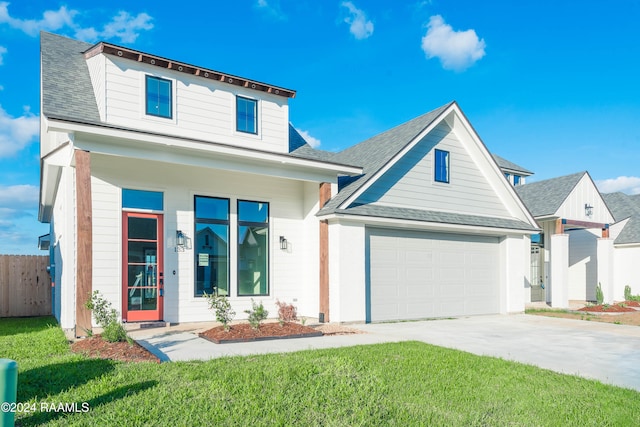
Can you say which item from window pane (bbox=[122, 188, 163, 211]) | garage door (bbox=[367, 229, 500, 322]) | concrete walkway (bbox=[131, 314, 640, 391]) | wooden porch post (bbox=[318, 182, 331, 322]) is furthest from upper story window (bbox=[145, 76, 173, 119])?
garage door (bbox=[367, 229, 500, 322])

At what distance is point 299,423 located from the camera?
4227mm

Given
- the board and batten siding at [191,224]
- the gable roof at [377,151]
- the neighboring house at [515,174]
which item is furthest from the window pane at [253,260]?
the neighboring house at [515,174]

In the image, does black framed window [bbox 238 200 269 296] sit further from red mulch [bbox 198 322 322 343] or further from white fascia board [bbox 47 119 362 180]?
red mulch [bbox 198 322 322 343]

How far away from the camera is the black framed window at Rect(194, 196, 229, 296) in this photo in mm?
11148

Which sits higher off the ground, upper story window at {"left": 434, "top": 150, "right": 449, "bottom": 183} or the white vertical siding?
the white vertical siding

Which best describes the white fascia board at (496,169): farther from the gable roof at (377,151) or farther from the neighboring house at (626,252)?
the neighboring house at (626,252)

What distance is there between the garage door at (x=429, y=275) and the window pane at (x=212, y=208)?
3887 mm

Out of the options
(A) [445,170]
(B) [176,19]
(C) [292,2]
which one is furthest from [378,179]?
(B) [176,19]

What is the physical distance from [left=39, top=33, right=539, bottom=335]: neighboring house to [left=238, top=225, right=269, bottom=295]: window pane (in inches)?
1.5

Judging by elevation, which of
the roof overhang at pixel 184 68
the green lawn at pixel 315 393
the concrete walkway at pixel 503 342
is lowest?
the concrete walkway at pixel 503 342

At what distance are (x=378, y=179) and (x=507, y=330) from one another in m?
5.08

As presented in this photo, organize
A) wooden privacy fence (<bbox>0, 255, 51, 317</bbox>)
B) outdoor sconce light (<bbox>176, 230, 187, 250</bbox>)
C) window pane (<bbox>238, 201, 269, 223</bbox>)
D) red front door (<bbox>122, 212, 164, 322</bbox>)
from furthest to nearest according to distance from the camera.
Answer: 1. wooden privacy fence (<bbox>0, 255, 51, 317</bbox>)
2. window pane (<bbox>238, 201, 269, 223</bbox>)
3. outdoor sconce light (<bbox>176, 230, 187, 250</bbox>)
4. red front door (<bbox>122, 212, 164, 322</bbox>)

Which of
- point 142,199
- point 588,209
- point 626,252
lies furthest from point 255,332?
point 626,252

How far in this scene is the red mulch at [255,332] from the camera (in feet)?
27.0
